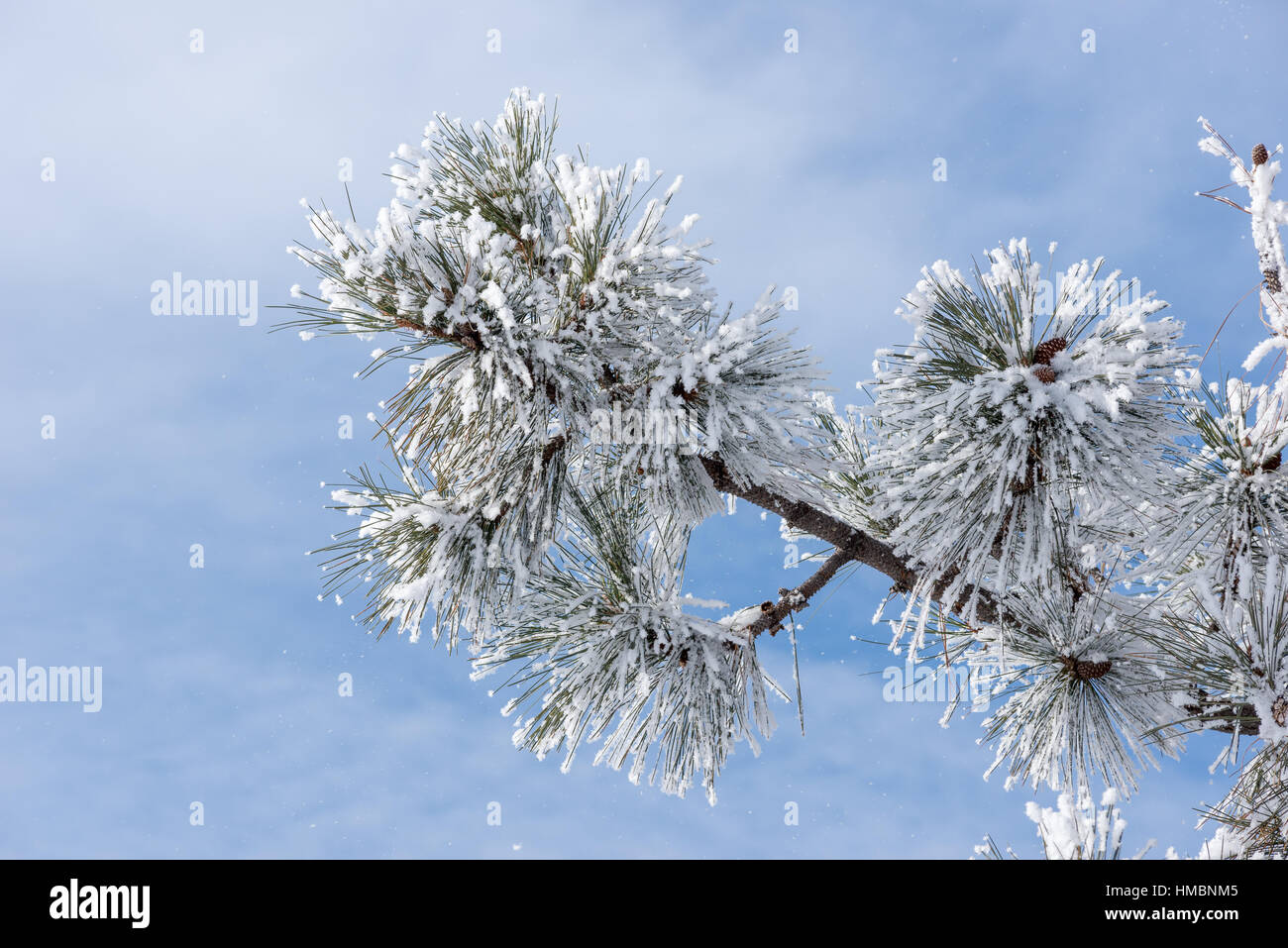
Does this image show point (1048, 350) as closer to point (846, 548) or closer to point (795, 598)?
point (846, 548)

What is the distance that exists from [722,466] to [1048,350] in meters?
0.94

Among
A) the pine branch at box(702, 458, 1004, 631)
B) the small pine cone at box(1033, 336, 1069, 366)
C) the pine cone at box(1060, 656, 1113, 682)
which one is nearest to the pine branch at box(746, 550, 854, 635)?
the pine branch at box(702, 458, 1004, 631)

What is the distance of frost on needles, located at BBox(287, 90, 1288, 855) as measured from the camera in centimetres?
222

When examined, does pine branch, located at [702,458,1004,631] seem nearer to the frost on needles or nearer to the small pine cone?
the frost on needles

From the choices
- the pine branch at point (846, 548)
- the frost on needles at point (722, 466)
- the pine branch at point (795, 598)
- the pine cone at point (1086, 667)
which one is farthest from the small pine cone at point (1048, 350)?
the pine cone at point (1086, 667)

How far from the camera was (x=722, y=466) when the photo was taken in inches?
104

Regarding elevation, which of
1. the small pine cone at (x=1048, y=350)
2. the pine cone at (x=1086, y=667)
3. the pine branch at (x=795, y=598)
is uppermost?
Result: the small pine cone at (x=1048, y=350)

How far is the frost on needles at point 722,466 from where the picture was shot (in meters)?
2.22

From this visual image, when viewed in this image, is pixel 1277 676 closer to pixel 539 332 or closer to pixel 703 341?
pixel 703 341

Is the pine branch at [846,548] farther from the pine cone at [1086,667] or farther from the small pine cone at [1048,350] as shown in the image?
the small pine cone at [1048,350]

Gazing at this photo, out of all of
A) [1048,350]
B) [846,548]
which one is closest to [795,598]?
[846,548]

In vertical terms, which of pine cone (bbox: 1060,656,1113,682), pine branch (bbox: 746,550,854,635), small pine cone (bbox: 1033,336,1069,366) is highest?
small pine cone (bbox: 1033,336,1069,366)
